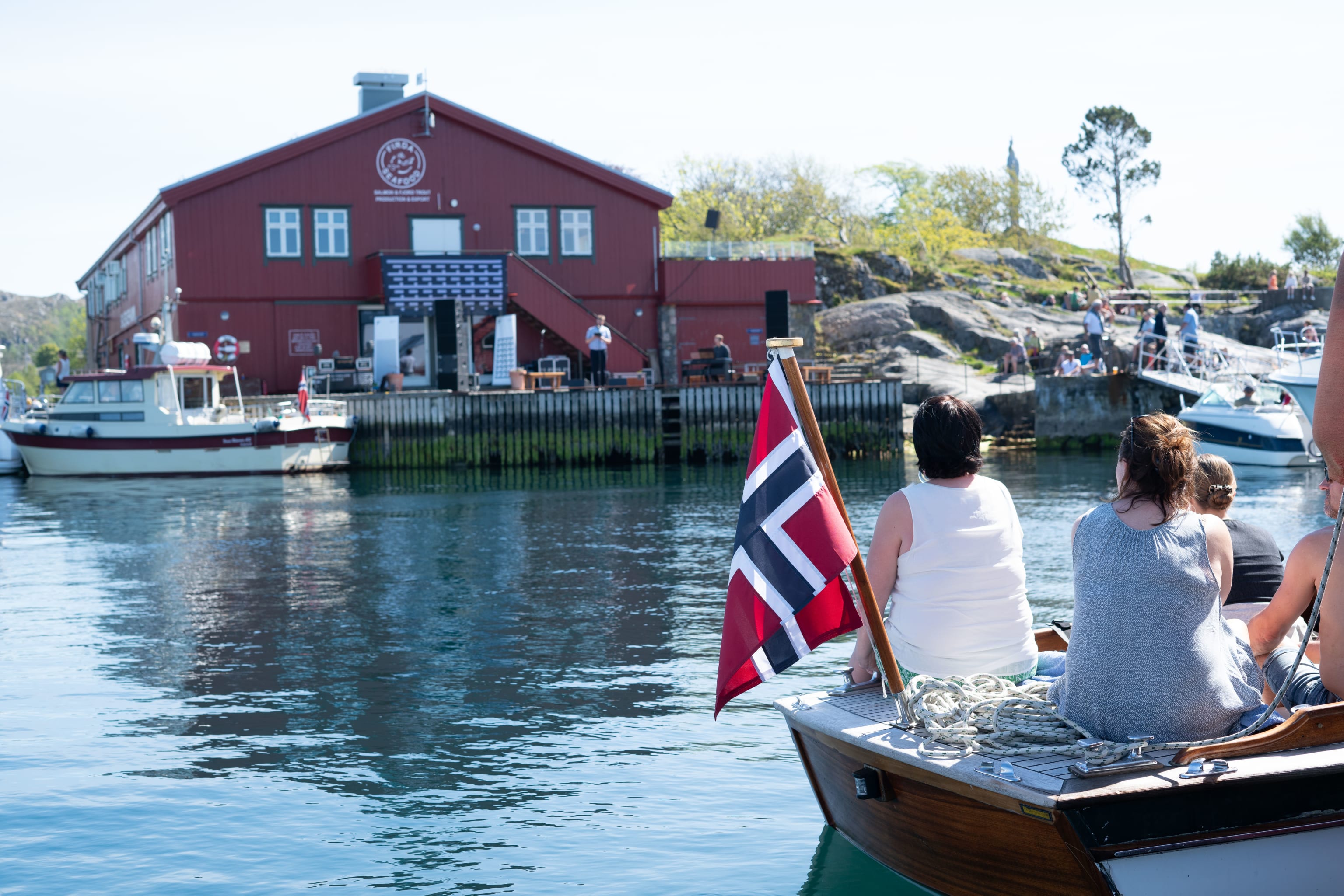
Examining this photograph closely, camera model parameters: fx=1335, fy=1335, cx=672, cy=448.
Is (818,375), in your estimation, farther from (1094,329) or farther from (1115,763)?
(1115,763)

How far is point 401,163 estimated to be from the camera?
1427 inches

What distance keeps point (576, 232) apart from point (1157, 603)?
3443 cm

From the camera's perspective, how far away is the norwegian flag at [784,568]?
5.09m

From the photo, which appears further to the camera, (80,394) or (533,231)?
(533,231)

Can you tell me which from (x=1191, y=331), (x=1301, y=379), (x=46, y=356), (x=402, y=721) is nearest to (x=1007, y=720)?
(x=402, y=721)

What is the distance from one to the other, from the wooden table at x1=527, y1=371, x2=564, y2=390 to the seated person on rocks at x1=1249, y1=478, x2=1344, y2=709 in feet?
91.9

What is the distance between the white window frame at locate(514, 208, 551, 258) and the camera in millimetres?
37250

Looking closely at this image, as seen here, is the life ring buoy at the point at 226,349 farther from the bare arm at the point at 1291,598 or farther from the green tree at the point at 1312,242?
the green tree at the point at 1312,242

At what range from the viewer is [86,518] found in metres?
21.8

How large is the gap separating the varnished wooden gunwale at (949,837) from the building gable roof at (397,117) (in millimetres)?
32302

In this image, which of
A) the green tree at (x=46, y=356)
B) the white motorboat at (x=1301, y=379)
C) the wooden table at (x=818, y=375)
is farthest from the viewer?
the green tree at (x=46, y=356)

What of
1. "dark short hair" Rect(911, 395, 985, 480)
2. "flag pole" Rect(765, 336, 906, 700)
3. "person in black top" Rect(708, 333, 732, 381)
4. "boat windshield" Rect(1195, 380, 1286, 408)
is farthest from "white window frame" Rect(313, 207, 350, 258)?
"dark short hair" Rect(911, 395, 985, 480)

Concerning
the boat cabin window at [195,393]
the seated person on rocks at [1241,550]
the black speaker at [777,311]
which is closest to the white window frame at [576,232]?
the black speaker at [777,311]

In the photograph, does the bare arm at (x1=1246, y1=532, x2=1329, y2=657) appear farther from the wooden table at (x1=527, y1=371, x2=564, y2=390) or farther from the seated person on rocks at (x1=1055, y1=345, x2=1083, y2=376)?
the seated person on rocks at (x1=1055, y1=345, x2=1083, y2=376)
